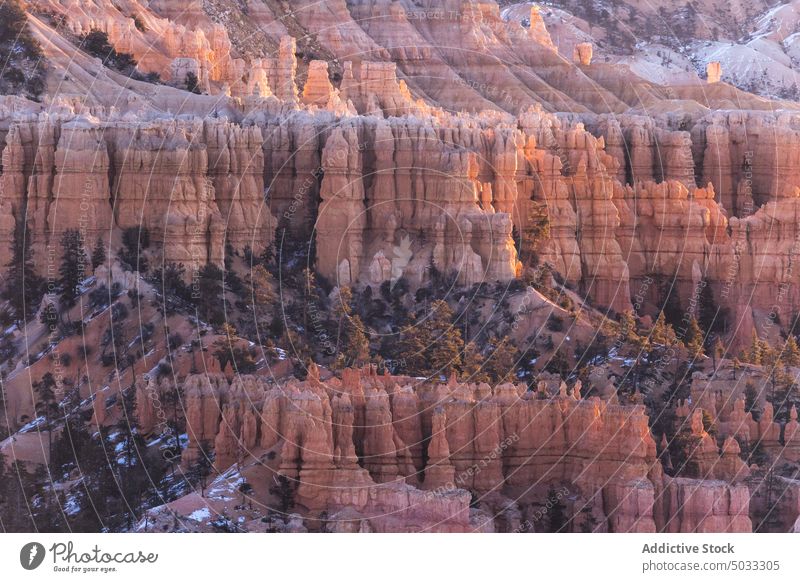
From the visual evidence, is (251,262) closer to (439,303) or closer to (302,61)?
(439,303)

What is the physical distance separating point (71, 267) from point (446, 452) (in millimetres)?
16294

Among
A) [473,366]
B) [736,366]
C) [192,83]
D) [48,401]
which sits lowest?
[736,366]

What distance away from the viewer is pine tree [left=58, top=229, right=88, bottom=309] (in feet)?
232

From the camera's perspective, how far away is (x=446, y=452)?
59469mm

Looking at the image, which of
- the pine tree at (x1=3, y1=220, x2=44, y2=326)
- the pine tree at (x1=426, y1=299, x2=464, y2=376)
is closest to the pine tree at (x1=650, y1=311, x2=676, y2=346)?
the pine tree at (x1=426, y1=299, x2=464, y2=376)

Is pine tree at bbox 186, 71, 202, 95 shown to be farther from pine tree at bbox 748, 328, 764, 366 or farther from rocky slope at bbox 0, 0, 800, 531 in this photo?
pine tree at bbox 748, 328, 764, 366

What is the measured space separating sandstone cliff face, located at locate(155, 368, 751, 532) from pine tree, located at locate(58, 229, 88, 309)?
8792 millimetres

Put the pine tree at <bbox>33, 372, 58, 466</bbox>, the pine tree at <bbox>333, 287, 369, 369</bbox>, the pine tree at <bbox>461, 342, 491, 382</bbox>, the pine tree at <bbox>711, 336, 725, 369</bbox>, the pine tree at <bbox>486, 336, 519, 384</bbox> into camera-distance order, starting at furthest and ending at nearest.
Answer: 1. the pine tree at <bbox>711, 336, 725, 369</bbox>
2. the pine tree at <bbox>333, 287, 369, 369</bbox>
3. the pine tree at <bbox>486, 336, 519, 384</bbox>
4. the pine tree at <bbox>461, 342, 491, 382</bbox>
5. the pine tree at <bbox>33, 372, 58, 466</bbox>

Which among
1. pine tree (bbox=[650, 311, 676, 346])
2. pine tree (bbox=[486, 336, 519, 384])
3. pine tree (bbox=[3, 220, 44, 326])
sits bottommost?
pine tree (bbox=[650, 311, 676, 346])

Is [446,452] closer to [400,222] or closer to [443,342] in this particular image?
[443,342]
